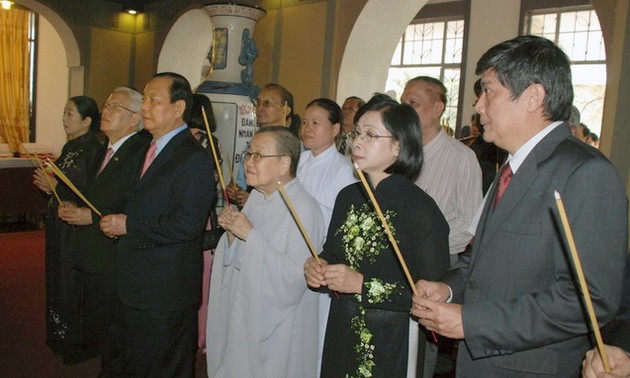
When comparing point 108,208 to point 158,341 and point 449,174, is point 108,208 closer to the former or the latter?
point 158,341

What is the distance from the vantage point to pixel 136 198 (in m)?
2.28

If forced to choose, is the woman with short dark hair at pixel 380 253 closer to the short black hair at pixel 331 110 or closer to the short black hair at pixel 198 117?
the short black hair at pixel 331 110

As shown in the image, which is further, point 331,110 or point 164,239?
point 331,110

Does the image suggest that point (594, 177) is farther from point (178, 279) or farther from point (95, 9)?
point (95, 9)

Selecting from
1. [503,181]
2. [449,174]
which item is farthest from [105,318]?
[503,181]

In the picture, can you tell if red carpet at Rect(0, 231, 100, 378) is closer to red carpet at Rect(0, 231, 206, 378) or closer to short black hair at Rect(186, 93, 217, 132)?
red carpet at Rect(0, 231, 206, 378)

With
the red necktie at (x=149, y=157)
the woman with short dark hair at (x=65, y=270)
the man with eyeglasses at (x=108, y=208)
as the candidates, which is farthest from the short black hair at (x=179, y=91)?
the woman with short dark hair at (x=65, y=270)

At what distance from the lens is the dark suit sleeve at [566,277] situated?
113 cm

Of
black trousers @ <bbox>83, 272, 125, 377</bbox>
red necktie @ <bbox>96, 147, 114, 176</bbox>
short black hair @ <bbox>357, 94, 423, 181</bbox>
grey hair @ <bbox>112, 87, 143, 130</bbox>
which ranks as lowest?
black trousers @ <bbox>83, 272, 125, 377</bbox>

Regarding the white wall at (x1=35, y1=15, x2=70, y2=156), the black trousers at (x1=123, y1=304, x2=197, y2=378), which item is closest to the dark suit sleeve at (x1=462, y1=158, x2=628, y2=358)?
the black trousers at (x1=123, y1=304, x2=197, y2=378)

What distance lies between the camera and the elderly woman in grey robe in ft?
6.71

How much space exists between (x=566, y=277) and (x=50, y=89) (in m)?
10.2

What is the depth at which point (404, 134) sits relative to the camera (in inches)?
70.2

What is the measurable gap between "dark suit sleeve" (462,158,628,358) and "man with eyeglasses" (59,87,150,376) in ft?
5.69
